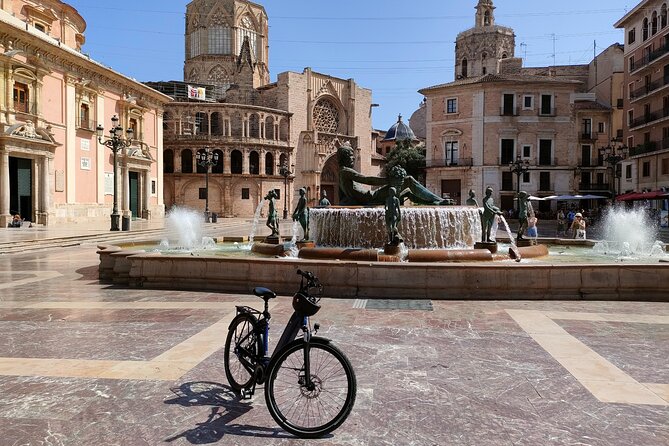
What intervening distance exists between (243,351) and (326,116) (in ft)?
201

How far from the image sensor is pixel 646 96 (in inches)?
1510

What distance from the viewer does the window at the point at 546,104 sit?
4438 centimetres

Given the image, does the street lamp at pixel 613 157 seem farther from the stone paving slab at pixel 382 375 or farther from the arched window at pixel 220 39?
the arched window at pixel 220 39

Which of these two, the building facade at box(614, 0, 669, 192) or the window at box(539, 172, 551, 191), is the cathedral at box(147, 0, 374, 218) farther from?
the building facade at box(614, 0, 669, 192)

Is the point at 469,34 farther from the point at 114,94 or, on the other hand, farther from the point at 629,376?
the point at 629,376

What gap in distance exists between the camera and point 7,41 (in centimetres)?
2666

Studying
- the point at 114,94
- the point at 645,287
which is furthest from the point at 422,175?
the point at 645,287

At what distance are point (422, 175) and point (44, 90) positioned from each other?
148ft

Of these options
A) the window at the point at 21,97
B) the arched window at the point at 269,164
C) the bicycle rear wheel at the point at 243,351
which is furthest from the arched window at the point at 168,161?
the bicycle rear wheel at the point at 243,351

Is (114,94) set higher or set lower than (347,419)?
higher

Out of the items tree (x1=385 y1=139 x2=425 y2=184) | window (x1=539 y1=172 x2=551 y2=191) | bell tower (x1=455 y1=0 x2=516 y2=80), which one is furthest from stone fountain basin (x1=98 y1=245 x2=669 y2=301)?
bell tower (x1=455 y1=0 x2=516 y2=80)

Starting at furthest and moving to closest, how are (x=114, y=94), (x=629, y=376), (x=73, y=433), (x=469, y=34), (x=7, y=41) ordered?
(x=469, y=34)
(x=114, y=94)
(x=7, y=41)
(x=629, y=376)
(x=73, y=433)

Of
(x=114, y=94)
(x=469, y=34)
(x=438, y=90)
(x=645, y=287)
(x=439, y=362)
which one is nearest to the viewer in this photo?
(x=439, y=362)

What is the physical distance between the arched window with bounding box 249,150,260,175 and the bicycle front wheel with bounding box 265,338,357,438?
52320 mm
